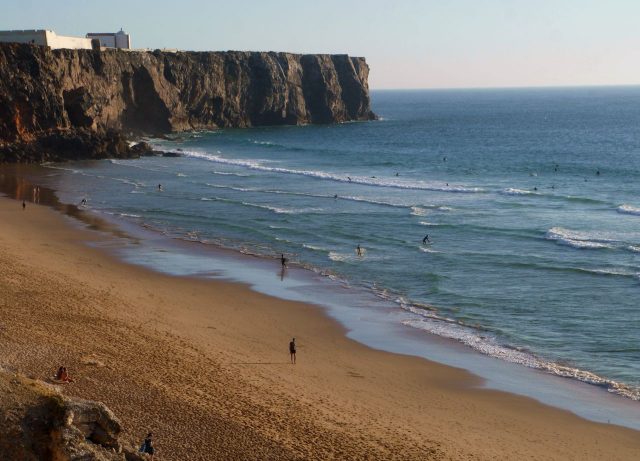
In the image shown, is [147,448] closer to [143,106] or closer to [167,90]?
[143,106]

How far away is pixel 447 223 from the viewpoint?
48.1 m

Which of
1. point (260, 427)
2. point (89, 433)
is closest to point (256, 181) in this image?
point (260, 427)

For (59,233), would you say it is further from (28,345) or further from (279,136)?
(279,136)

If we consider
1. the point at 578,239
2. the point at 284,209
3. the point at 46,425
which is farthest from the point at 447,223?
the point at 46,425

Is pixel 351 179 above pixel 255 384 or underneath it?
above

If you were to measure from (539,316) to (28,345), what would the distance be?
17663mm

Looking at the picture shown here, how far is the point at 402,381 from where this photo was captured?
80.2ft

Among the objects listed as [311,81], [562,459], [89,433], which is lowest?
[562,459]

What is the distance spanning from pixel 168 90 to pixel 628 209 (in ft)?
232

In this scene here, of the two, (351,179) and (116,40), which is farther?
(116,40)

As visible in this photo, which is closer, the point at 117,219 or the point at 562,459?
the point at 562,459

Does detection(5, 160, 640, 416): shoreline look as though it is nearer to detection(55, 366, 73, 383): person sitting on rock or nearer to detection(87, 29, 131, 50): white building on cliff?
detection(55, 366, 73, 383): person sitting on rock

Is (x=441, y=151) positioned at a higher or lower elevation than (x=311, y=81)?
lower

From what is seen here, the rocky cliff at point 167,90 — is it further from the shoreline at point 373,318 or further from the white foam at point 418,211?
the white foam at point 418,211
